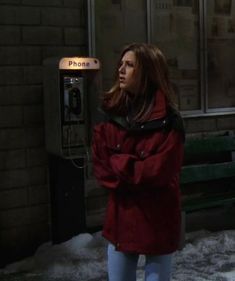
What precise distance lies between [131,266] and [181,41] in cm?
401

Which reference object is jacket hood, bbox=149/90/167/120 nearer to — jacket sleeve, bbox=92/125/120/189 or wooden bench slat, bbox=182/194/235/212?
jacket sleeve, bbox=92/125/120/189

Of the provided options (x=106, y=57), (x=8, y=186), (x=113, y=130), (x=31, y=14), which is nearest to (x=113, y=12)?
(x=106, y=57)

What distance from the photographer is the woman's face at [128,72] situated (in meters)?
3.07

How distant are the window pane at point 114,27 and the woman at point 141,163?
2957 millimetres

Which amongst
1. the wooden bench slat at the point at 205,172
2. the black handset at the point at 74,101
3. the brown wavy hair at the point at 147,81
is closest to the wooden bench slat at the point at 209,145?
the wooden bench slat at the point at 205,172

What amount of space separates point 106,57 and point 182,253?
2.00 metres

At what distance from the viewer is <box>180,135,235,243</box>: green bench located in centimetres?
608

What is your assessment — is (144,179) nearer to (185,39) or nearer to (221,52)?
(185,39)

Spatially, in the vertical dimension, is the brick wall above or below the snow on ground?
above

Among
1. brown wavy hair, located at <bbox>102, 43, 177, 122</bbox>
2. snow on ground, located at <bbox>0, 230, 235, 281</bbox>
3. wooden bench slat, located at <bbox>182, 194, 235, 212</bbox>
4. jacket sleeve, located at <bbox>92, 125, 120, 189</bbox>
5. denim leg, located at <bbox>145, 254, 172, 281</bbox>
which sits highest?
brown wavy hair, located at <bbox>102, 43, 177, 122</bbox>

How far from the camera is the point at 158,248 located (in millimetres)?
3012

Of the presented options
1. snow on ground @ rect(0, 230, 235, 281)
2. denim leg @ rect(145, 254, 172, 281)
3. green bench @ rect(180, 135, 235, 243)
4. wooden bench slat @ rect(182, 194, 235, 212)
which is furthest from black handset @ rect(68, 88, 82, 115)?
denim leg @ rect(145, 254, 172, 281)

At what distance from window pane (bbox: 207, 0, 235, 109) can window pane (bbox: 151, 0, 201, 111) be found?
0.62 ft

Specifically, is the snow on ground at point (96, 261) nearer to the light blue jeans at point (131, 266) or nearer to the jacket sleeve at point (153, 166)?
the light blue jeans at point (131, 266)
